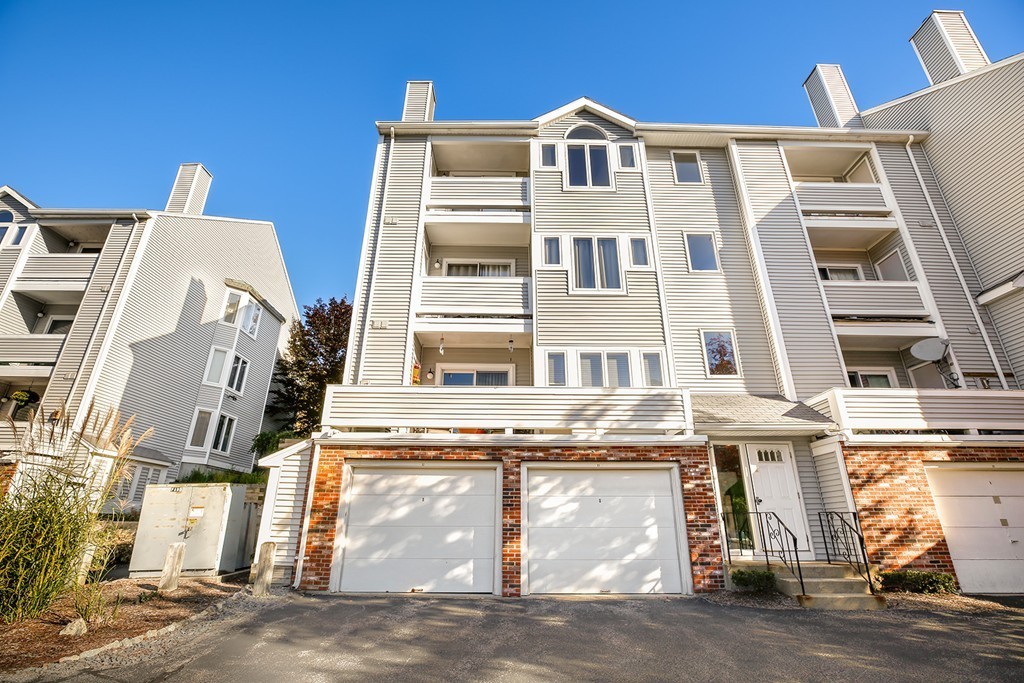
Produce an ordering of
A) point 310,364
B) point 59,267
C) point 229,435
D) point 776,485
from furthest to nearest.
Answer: point 310,364 → point 229,435 → point 59,267 → point 776,485

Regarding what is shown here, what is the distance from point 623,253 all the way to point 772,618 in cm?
929

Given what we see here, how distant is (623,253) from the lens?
13.7 metres

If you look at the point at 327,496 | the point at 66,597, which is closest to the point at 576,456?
the point at 327,496

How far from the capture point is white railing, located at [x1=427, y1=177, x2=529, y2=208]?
14523mm

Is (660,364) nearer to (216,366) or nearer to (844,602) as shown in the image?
(844,602)

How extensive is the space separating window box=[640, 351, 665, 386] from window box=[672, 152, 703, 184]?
6.49 metres

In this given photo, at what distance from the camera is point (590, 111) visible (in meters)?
15.8

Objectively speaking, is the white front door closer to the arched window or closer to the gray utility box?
the arched window

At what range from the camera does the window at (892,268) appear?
1420cm

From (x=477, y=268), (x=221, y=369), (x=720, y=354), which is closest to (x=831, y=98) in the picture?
(x=720, y=354)

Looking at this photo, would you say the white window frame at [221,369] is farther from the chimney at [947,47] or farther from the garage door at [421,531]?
the chimney at [947,47]

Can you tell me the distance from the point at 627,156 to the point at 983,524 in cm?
1258

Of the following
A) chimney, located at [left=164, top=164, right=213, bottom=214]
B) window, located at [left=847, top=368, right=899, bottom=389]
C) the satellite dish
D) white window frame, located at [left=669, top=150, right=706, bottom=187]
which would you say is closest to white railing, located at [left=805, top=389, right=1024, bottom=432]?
the satellite dish

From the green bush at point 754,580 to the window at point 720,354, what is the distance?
5.26 metres
